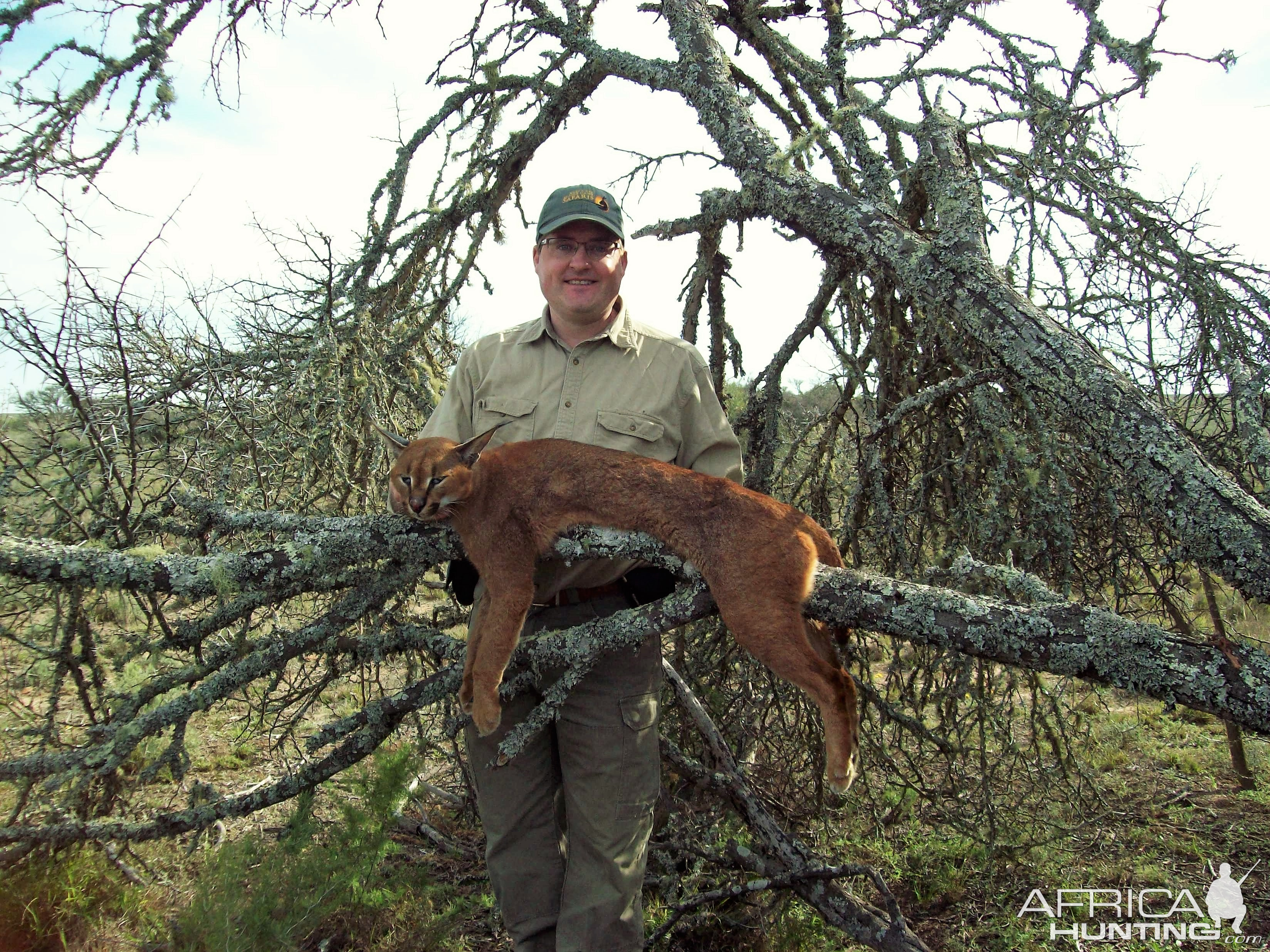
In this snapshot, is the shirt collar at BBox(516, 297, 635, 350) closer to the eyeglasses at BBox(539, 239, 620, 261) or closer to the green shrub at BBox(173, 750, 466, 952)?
the eyeglasses at BBox(539, 239, 620, 261)

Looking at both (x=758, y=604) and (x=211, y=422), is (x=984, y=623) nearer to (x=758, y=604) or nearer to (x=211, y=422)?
(x=758, y=604)

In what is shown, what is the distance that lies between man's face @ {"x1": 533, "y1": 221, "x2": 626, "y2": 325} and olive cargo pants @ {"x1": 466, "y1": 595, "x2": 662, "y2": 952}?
148cm

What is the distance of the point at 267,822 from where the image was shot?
5664 mm

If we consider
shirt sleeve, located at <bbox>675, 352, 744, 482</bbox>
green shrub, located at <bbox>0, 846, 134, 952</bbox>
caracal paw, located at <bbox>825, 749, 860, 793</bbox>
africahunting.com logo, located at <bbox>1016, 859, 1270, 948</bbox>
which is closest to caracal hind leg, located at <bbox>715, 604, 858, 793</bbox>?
caracal paw, located at <bbox>825, 749, 860, 793</bbox>

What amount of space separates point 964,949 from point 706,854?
4.95ft

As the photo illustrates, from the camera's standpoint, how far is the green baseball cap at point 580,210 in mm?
3809

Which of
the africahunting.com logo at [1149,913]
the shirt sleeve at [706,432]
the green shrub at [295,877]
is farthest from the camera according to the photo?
the africahunting.com logo at [1149,913]

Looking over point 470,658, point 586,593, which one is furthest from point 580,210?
point 470,658

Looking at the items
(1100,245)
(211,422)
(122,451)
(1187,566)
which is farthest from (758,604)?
(122,451)

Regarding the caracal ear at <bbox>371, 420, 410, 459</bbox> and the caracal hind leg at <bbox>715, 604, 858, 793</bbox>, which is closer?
the caracal hind leg at <bbox>715, 604, 858, 793</bbox>

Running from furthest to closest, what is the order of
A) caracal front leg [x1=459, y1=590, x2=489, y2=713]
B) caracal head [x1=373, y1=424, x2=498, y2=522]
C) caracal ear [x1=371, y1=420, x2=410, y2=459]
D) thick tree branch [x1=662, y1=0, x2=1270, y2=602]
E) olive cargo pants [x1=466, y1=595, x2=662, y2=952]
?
olive cargo pants [x1=466, y1=595, x2=662, y2=952]
caracal front leg [x1=459, y1=590, x2=489, y2=713]
caracal ear [x1=371, y1=420, x2=410, y2=459]
caracal head [x1=373, y1=424, x2=498, y2=522]
thick tree branch [x1=662, y1=0, x2=1270, y2=602]

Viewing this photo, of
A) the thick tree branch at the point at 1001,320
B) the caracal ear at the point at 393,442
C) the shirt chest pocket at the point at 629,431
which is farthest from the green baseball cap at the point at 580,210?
the caracal ear at the point at 393,442

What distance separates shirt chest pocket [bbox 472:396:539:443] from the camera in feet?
13.3

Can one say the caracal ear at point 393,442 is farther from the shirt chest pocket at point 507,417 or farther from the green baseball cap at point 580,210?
the green baseball cap at point 580,210
